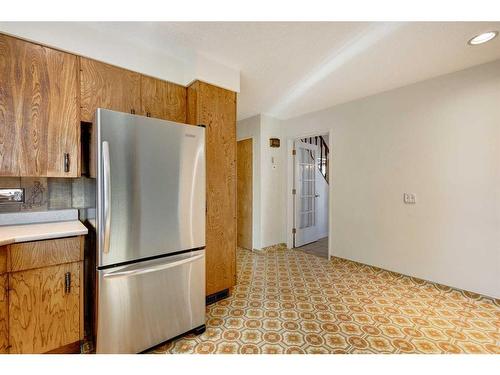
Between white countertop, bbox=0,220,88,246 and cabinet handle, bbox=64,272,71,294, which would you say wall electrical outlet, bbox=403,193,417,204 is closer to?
white countertop, bbox=0,220,88,246

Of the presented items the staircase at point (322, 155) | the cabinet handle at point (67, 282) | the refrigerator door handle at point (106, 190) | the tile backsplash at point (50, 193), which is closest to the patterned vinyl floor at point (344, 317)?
the cabinet handle at point (67, 282)

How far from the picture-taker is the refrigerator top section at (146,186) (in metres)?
1.28

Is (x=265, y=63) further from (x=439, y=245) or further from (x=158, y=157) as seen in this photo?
(x=439, y=245)

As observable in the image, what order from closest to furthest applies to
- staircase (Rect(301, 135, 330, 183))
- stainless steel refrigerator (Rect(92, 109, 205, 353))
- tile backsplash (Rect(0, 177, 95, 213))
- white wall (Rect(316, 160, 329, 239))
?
stainless steel refrigerator (Rect(92, 109, 205, 353)) < tile backsplash (Rect(0, 177, 95, 213)) < white wall (Rect(316, 160, 329, 239)) < staircase (Rect(301, 135, 330, 183))

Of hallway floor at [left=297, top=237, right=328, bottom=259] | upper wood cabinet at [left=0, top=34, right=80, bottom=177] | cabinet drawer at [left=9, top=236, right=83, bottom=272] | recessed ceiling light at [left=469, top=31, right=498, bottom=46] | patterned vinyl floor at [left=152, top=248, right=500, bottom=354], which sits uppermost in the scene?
recessed ceiling light at [left=469, top=31, right=498, bottom=46]

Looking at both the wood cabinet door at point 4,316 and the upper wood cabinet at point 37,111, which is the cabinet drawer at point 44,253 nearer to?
the wood cabinet door at point 4,316

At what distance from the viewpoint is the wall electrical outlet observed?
2.63 m

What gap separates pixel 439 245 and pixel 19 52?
13.4ft

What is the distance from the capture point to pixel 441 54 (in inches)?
79.6

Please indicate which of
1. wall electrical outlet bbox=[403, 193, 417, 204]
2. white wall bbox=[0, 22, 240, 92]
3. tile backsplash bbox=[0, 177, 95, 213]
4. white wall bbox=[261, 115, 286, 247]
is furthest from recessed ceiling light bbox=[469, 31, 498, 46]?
tile backsplash bbox=[0, 177, 95, 213]

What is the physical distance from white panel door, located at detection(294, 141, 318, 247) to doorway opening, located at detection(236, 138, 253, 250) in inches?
33.5

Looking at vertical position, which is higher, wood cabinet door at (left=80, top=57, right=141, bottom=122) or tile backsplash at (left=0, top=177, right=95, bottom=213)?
wood cabinet door at (left=80, top=57, right=141, bottom=122)

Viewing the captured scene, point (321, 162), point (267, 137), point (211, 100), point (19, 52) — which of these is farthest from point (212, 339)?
point (321, 162)

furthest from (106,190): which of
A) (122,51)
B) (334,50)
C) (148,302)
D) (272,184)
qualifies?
(272,184)
